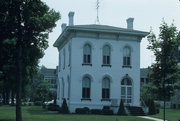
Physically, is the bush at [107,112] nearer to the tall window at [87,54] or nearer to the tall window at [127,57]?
the tall window at [87,54]

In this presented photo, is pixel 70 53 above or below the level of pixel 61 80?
above

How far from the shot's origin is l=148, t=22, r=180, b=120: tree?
2088 cm

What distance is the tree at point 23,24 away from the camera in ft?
78.5

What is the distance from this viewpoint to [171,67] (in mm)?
20859

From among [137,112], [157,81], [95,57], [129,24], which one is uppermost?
[129,24]

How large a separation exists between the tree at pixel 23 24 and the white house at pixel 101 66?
1358 cm

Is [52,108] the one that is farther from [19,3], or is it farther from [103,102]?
[19,3]

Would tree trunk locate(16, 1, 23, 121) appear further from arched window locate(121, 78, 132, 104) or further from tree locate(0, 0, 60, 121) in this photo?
arched window locate(121, 78, 132, 104)

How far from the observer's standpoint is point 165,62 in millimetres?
20875

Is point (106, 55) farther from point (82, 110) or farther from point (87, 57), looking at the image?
point (82, 110)

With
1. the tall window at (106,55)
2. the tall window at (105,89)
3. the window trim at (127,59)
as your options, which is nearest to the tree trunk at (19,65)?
the tall window at (105,89)

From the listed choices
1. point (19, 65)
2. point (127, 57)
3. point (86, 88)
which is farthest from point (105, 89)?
point (19, 65)

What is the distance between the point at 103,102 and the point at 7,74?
604 inches

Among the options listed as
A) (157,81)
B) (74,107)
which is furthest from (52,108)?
(157,81)
